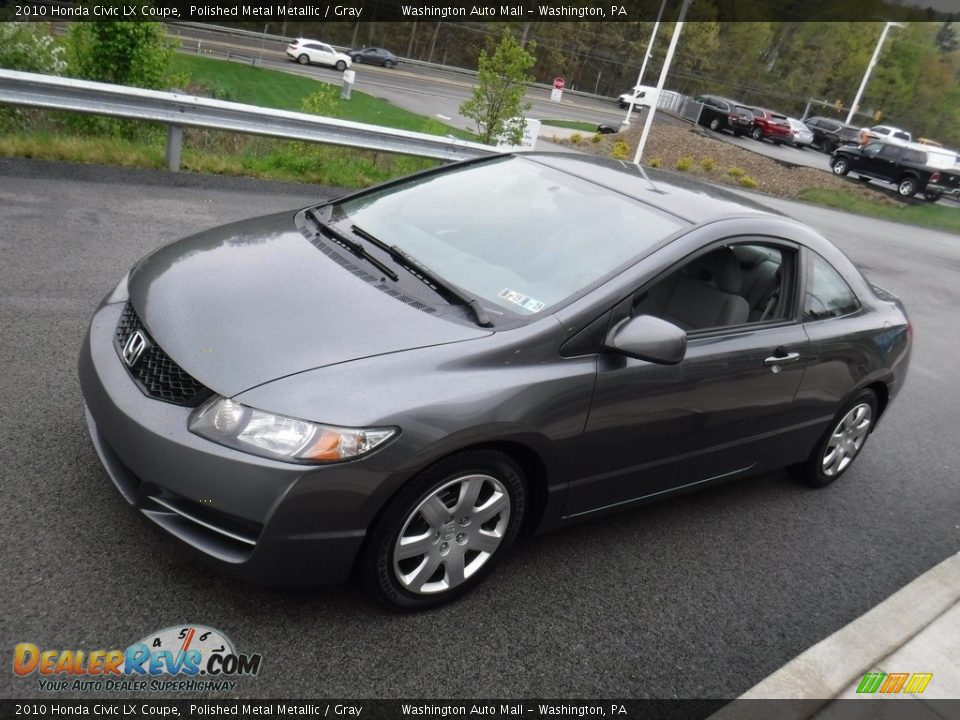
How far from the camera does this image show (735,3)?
82062 millimetres

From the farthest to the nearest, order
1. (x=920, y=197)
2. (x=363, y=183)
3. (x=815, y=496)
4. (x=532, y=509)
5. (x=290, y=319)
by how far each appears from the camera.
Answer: (x=920, y=197) < (x=363, y=183) < (x=815, y=496) < (x=532, y=509) < (x=290, y=319)

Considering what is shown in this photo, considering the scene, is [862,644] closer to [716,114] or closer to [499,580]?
[499,580]

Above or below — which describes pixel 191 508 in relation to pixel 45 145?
above

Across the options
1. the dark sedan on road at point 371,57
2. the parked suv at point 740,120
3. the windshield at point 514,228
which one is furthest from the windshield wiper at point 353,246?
the dark sedan on road at point 371,57

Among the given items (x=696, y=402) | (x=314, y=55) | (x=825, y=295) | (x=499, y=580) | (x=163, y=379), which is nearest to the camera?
(x=163, y=379)

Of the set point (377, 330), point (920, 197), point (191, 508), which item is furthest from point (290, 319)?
point (920, 197)

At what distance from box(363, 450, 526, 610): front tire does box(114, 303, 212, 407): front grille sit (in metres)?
0.77

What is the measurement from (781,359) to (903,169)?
30.3 meters

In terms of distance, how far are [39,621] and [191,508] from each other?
593mm

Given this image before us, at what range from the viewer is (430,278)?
3414mm

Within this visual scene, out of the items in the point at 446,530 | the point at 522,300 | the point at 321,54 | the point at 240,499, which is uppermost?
the point at 522,300

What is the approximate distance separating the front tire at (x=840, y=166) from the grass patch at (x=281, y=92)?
1526cm

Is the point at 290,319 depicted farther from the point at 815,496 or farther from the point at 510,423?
the point at 815,496

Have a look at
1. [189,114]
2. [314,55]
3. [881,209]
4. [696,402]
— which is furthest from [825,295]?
[314,55]
